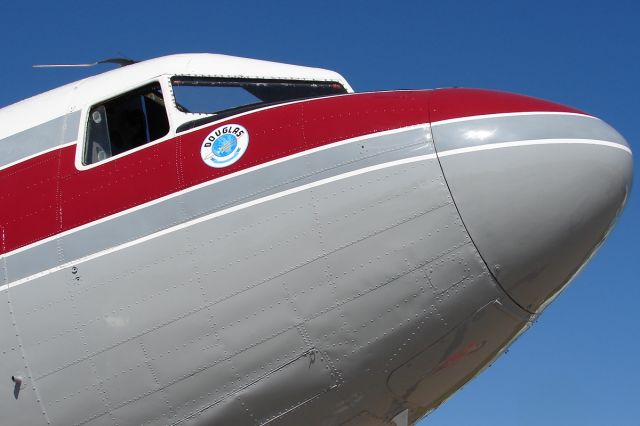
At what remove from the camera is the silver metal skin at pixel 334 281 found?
896cm

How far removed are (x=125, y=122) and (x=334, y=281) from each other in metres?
3.30

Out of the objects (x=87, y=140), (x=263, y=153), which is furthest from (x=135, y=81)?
(x=263, y=153)

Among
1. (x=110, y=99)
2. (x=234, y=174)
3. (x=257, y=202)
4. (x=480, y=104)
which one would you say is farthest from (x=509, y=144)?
(x=110, y=99)

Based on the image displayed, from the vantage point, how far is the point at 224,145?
9.75 meters

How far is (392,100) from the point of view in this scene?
9.77 metres

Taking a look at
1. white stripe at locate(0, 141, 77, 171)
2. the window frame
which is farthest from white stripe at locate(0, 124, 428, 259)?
white stripe at locate(0, 141, 77, 171)

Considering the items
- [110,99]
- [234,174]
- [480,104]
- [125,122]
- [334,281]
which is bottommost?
[334,281]

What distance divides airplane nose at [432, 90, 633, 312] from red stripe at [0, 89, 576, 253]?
0.37m

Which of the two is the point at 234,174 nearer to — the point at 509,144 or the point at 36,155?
the point at 36,155

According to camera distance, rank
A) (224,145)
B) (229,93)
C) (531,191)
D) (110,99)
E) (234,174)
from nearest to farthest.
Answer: (531,191), (234,174), (224,145), (229,93), (110,99)

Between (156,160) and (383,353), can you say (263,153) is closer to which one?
(156,160)

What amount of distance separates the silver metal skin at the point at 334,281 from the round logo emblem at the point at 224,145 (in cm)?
34

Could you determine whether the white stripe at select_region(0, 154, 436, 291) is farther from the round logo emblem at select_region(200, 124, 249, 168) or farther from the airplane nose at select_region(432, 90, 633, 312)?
the round logo emblem at select_region(200, 124, 249, 168)

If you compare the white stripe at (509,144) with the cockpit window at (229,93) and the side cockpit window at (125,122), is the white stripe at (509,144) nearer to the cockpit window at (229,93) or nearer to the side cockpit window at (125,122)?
the cockpit window at (229,93)
